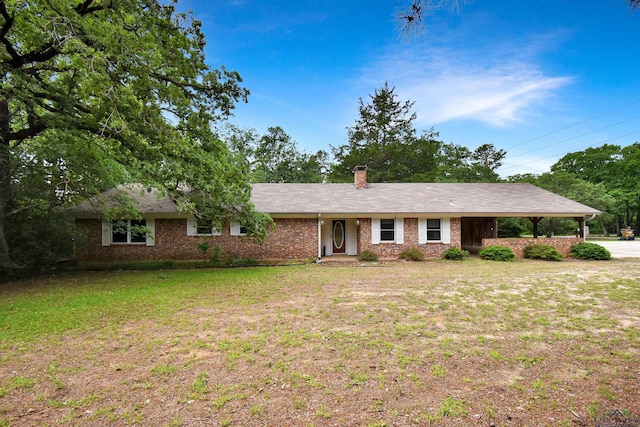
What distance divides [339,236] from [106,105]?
12089mm

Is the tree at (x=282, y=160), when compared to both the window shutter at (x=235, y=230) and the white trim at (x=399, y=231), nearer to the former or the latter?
the window shutter at (x=235, y=230)

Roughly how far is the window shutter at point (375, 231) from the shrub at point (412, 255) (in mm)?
1351

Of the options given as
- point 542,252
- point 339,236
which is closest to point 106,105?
point 339,236

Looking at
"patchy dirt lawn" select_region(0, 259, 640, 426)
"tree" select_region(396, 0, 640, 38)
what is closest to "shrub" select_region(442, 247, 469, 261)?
"patchy dirt lawn" select_region(0, 259, 640, 426)

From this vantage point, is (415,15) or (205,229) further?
(205,229)

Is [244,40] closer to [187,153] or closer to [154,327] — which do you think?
→ [187,153]

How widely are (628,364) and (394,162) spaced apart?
27919mm

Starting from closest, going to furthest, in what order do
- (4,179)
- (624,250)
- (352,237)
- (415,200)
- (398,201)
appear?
(4,179) < (398,201) < (415,200) < (352,237) < (624,250)

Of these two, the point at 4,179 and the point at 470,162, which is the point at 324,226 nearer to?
the point at 4,179

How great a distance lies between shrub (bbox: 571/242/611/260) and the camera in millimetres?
14945

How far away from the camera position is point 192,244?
1505cm

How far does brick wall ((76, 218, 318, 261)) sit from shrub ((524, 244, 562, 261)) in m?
10.4

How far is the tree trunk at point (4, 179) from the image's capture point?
927cm

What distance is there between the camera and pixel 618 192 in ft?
128
